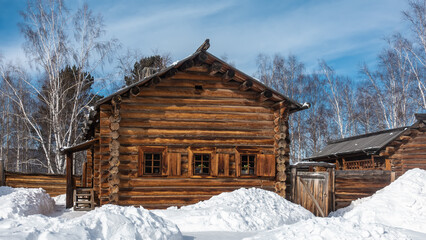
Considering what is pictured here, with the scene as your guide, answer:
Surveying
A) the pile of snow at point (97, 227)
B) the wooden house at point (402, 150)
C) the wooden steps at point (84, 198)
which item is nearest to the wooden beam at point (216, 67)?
the wooden steps at point (84, 198)

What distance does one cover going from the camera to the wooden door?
1583 centimetres

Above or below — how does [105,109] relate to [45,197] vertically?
above

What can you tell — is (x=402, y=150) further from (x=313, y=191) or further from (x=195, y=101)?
(x=195, y=101)

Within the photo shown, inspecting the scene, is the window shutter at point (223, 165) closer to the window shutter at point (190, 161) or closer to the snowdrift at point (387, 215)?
the window shutter at point (190, 161)

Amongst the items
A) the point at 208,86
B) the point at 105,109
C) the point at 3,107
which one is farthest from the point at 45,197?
the point at 3,107

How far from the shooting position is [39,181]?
2217cm

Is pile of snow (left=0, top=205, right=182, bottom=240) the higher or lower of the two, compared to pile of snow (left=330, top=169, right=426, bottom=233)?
higher

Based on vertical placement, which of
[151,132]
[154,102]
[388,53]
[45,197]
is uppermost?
[388,53]

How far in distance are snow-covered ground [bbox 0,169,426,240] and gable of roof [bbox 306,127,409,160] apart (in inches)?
222

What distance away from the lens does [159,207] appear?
14.8 metres

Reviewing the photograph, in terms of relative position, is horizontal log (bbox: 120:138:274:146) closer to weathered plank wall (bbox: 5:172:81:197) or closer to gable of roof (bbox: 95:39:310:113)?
gable of roof (bbox: 95:39:310:113)

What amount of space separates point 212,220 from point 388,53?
27.8 metres

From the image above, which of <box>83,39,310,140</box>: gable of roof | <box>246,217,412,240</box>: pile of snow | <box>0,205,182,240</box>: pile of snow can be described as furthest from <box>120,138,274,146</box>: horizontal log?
<box>246,217,412,240</box>: pile of snow

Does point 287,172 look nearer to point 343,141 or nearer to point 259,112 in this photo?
point 259,112
